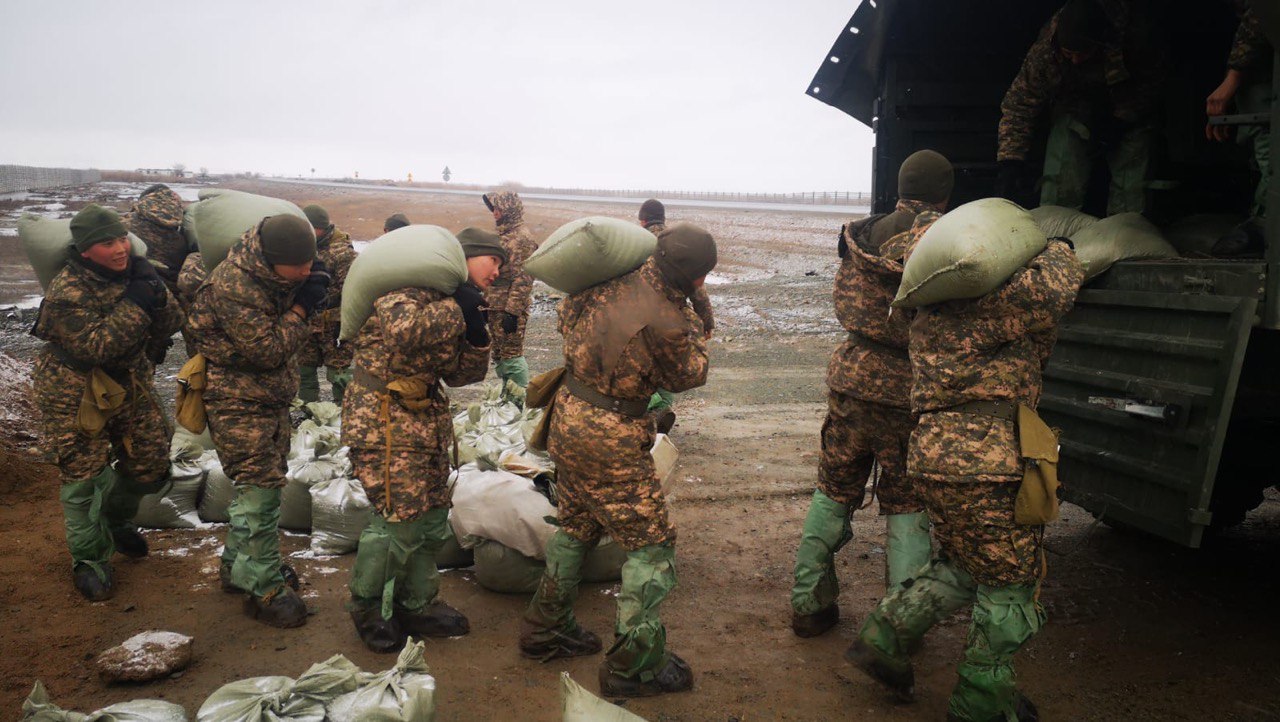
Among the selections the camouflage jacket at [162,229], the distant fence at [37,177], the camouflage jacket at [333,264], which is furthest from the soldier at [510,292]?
the distant fence at [37,177]

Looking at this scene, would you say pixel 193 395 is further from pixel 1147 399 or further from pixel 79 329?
pixel 1147 399

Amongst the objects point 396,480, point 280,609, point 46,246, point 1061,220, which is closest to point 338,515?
point 280,609

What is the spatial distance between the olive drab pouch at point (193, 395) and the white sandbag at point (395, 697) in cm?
183

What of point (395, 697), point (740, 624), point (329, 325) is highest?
point (329, 325)

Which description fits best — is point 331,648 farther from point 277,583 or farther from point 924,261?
point 924,261

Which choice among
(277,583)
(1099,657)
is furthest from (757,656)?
(277,583)

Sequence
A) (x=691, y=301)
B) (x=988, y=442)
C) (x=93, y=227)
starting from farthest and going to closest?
(x=691, y=301)
(x=93, y=227)
(x=988, y=442)

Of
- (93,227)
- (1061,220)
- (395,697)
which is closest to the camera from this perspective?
(395,697)

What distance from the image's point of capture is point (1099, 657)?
350 cm

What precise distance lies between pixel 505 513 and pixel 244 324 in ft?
4.86

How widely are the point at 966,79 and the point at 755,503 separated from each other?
3.05 metres

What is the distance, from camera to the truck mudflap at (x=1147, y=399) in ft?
9.23

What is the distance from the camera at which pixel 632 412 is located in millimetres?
3133

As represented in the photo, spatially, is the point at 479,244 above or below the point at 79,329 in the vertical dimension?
above
